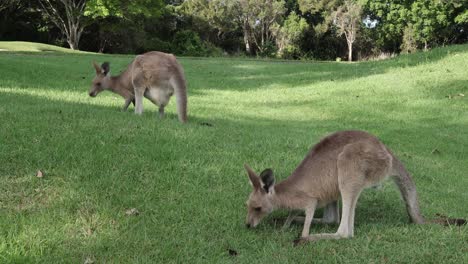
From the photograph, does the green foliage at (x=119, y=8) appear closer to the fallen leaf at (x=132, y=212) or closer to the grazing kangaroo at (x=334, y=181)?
the fallen leaf at (x=132, y=212)

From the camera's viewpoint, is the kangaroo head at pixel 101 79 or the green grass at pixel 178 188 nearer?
the green grass at pixel 178 188

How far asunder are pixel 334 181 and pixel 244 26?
50.9 m

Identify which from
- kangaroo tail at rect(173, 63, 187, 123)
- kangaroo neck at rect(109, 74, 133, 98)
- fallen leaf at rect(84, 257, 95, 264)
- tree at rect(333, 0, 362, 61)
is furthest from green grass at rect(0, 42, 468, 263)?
tree at rect(333, 0, 362, 61)

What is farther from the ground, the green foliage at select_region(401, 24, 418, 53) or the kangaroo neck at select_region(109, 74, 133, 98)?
the green foliage at select_region(401, 24, 418, 53)

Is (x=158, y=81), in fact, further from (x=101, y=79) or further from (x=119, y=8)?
(x=119, y=8)

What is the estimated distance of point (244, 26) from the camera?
54.2m

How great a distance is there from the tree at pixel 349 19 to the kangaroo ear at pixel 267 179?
170 feet

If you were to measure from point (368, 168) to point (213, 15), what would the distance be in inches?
1894

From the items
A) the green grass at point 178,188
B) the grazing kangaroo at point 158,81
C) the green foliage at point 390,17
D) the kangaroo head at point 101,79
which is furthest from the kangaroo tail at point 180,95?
the green foliage at point 390,17

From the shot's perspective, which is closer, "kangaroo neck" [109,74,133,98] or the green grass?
the green grass

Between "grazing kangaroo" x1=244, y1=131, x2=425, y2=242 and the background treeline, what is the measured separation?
119ft

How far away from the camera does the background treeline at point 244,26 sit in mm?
42875

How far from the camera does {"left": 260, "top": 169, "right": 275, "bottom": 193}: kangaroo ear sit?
4.47 meters

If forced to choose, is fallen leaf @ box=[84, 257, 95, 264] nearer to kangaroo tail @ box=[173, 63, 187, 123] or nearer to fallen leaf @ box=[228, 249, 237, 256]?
fallen leaf @ box=[228, 249, 237, 256]
